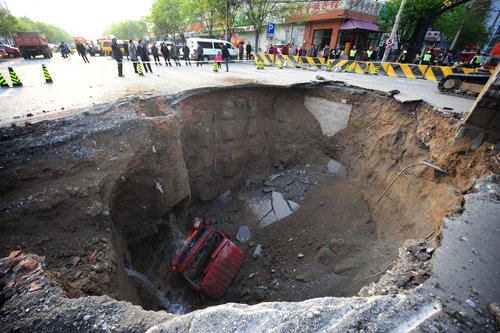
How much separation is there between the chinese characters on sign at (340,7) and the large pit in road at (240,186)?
17.7 metres

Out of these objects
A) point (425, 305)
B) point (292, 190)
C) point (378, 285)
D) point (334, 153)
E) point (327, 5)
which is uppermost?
point (327, 5)

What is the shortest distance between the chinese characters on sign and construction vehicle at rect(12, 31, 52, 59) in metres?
25.9

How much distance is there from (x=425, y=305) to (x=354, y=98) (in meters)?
8.22

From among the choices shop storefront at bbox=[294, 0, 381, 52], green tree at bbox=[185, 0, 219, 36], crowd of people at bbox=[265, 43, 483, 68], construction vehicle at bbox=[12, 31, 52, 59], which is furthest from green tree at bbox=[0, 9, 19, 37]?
shop storefront at bbox=[294, 0, 381, 52]

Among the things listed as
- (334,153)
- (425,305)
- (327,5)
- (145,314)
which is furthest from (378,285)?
(327,5)

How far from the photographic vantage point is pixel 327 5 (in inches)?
869

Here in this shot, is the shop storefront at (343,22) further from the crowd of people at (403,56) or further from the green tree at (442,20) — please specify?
the green tree at (442,20)

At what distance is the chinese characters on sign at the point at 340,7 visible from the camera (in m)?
21.0

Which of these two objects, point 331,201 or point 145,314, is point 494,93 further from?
point 145,314

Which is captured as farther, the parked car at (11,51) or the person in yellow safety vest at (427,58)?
the parked car at (11,51)

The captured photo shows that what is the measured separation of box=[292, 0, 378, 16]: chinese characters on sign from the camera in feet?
68.8

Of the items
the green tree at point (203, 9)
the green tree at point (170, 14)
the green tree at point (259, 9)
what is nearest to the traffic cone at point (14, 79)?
the green tree at point (259, 9)

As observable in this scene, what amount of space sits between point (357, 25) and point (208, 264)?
2507 cm

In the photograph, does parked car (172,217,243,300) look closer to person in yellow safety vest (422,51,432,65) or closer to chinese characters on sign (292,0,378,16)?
person in yellow safety vest (422,51,432,65)
